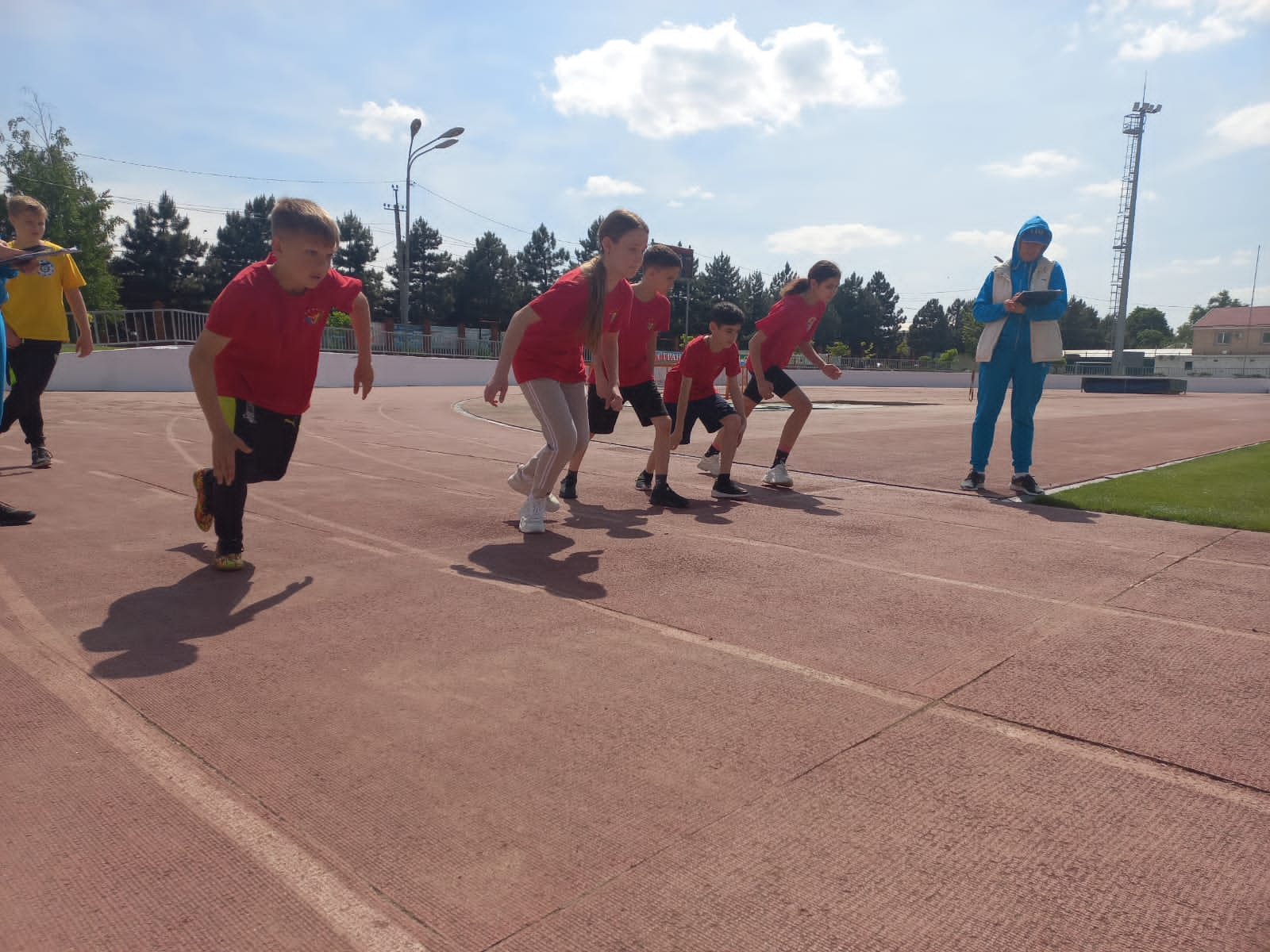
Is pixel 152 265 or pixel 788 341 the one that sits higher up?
pixel 152 265

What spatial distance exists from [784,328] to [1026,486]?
96.0 inches

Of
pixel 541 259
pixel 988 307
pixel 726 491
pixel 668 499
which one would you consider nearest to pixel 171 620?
pixel 668 499

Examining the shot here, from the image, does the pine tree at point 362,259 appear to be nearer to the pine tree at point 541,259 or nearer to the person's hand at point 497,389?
the pine tree at point 541,259

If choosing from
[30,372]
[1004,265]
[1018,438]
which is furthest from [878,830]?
[30,372]

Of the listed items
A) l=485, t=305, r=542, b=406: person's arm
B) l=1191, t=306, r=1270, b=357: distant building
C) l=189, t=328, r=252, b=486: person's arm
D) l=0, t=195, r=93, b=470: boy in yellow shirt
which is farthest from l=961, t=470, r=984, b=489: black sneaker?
l=1191, t=306, r=1270, b=357: distant building

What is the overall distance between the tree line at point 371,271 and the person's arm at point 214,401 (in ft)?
130

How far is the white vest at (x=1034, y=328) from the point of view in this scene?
704 centimetres

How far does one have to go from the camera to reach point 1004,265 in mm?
7293

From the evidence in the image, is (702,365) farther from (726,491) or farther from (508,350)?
(508,350)

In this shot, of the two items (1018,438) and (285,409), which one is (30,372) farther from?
(1018,438)

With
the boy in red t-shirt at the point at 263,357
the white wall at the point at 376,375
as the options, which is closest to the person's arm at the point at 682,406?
the boy in red t-shirt at the point at 263,357

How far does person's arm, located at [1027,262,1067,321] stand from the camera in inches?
275

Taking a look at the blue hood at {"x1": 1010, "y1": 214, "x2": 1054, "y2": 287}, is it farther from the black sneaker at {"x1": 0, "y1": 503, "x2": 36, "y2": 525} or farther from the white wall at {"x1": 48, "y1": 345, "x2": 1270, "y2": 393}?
the white wall at {"x1": 48, "y1": 345, "x2": 1270, "y2": 393}

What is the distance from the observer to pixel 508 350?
4891 millimetres
